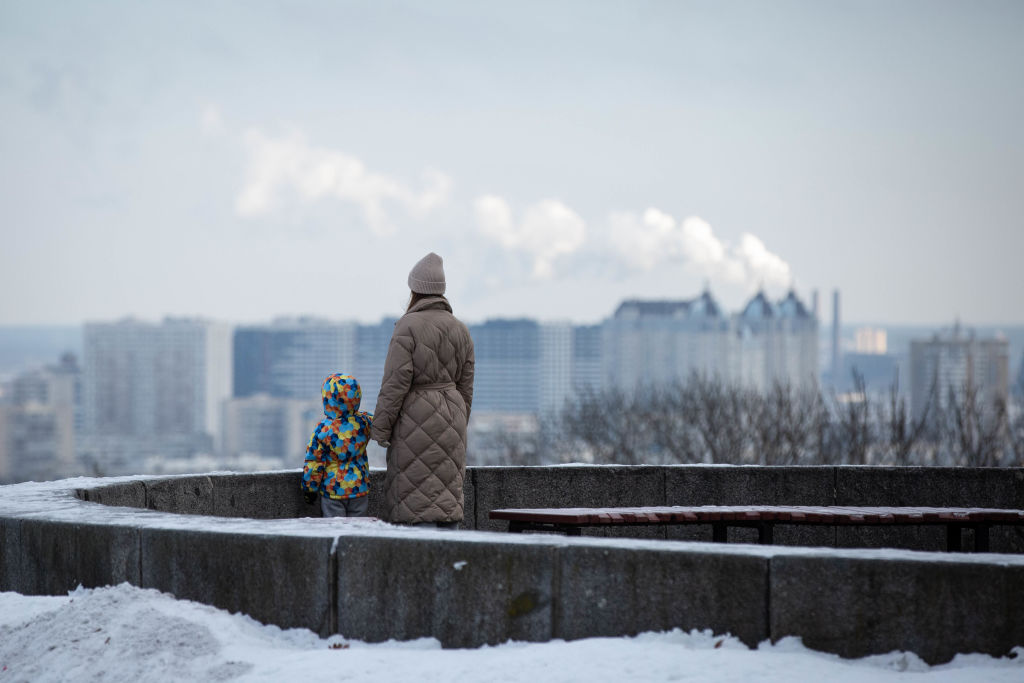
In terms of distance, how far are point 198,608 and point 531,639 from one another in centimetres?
112

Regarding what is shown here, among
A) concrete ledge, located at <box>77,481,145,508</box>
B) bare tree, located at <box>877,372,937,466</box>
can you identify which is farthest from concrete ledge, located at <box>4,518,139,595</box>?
bare tree, located at <box>877,372,937,466</box>

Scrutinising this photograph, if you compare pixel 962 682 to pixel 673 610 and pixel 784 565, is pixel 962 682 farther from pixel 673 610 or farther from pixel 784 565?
pixel 673 610

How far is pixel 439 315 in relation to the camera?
6.38 m

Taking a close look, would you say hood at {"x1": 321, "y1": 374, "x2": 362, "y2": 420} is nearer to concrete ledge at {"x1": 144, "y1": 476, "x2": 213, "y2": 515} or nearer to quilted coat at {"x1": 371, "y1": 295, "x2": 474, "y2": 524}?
quilted coat at {"x1": 371, "y1": 295, "x2": 474, "y2": 524}

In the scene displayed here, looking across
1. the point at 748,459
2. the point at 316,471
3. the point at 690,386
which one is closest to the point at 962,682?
the point at 316,471

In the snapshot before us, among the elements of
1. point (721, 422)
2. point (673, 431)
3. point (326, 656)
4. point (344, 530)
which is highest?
point (344, 530)

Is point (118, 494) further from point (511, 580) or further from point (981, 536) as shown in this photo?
point (981, 536)

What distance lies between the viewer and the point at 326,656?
4.16 m

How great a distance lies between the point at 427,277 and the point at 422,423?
688 mm

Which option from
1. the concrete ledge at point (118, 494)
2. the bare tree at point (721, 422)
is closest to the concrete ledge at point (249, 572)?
the concrete ledge at point (118, 494)

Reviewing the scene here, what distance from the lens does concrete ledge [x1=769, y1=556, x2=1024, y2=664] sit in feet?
12.6

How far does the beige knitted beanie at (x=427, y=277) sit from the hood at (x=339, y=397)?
27.6 inches

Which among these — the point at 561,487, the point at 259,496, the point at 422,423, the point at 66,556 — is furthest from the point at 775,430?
the point at 66,556

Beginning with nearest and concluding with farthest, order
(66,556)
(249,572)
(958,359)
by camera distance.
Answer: (249,572) < (66,556) < (958,359)
